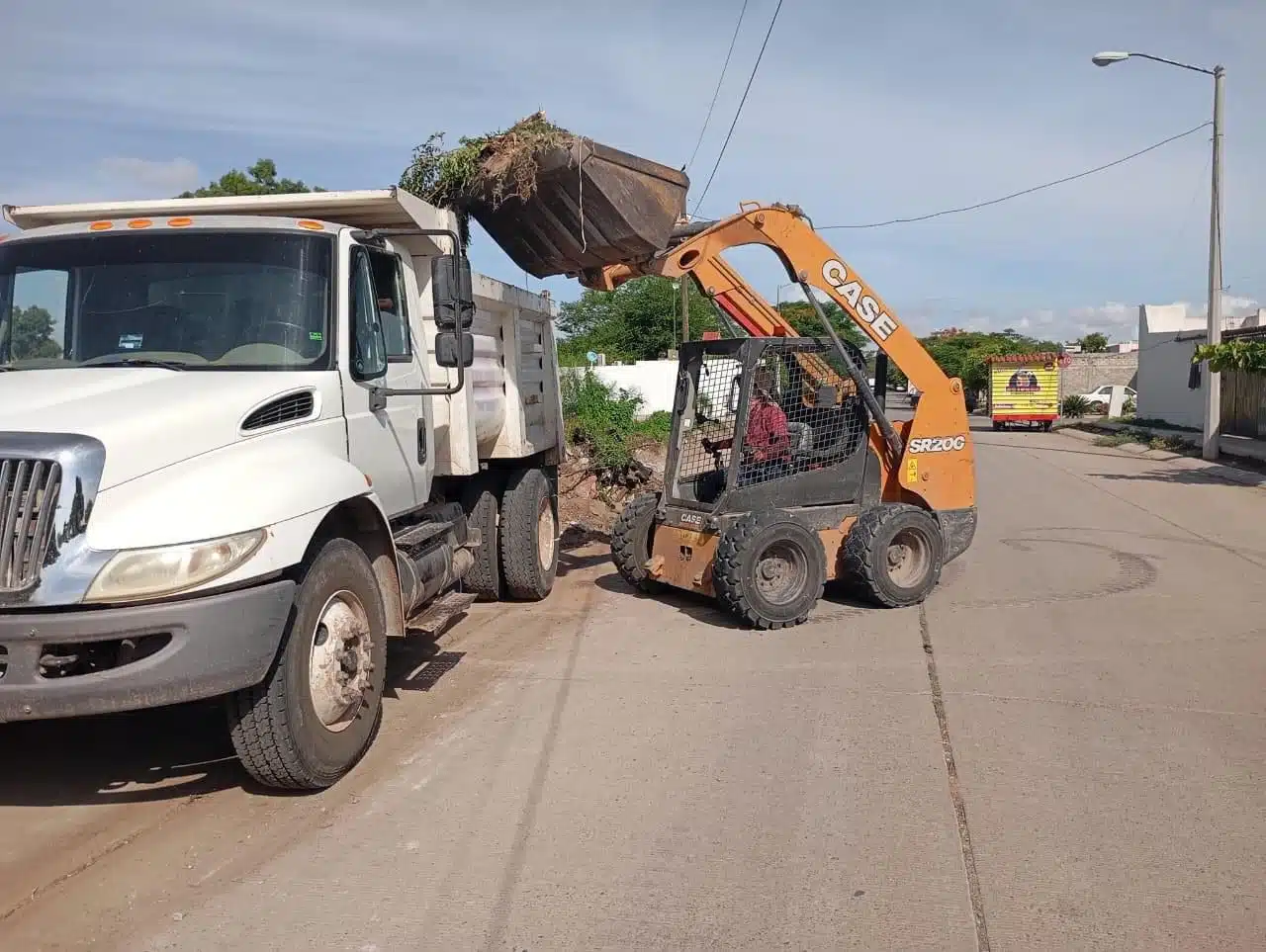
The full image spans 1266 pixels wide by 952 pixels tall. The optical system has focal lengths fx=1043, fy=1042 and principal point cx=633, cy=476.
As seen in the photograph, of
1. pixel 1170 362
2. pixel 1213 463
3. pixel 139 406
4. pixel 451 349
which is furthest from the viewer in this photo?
pixel 1170 362

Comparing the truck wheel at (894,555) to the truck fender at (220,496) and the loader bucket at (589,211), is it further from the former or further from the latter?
the truck fender at (220,496)

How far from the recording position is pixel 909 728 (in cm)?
543

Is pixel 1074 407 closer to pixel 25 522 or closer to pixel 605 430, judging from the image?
pixel 605 430

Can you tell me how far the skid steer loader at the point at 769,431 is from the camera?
7.73 m

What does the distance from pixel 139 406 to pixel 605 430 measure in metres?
12.0

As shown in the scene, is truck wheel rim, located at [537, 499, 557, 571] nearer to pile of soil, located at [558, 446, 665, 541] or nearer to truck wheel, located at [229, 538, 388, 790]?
truck wheel, located at [229, 538, 388, 790]

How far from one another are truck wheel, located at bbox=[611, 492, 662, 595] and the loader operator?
99 cm

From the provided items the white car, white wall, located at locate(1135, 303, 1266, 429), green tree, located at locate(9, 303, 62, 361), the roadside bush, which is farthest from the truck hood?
the white car

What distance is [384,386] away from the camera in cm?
568

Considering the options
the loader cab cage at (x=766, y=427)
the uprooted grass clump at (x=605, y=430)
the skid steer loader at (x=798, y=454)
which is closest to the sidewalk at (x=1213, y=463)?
the uprooted grass clump at (x=605, y=430)

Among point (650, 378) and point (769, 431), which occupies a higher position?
point (650, 378)

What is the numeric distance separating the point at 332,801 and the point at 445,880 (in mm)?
949

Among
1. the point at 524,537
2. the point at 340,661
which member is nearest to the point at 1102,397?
the point at 524,537

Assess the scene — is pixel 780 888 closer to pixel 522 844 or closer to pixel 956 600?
pixel 522 844
